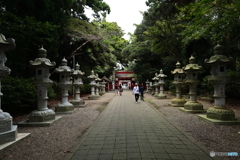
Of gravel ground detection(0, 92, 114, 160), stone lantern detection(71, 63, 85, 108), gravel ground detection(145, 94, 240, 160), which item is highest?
stone lantern detection(71, 63, 85, 108)

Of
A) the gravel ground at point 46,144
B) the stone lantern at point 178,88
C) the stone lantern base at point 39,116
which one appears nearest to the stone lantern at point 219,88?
the stone lantern at point 178,88

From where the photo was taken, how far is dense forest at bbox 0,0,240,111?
6.99 meters

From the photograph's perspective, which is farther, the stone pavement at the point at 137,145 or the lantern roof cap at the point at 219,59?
the lantern roof cap at the point at 219,59

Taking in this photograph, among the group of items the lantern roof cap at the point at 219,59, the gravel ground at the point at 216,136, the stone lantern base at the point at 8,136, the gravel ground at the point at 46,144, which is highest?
the lantern roof cap at the point at 219,59

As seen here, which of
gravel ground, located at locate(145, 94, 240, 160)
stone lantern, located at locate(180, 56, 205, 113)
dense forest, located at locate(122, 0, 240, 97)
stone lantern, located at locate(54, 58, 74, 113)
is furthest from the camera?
stone lantern, located at locate(54, 58, 74, 113)

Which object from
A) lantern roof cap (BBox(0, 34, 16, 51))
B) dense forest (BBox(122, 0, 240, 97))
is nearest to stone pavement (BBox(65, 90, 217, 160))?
lantern roof cap (BBox(0, 34, 16, 51))

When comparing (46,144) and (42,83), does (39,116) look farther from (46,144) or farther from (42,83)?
(46,144)

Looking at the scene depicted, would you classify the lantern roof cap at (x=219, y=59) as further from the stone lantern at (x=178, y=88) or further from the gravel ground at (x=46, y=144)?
the gravel ground at (x=46, y=144)

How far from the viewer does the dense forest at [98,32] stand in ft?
22.9

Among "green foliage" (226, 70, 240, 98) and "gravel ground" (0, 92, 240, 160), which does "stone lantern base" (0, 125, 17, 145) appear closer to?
"gravel ground" (0, 92, 240, 160)

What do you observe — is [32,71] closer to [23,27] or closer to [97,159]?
[23,27]

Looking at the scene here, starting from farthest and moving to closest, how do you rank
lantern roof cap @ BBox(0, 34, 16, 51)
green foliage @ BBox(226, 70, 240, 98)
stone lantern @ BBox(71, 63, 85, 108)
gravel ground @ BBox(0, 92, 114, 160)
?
stone lantern @ BBox(71, 63, 85, 108) < green foliage @ BBox(226, 70, 240, 98) < lantern roof cap @ BBox(0, 34, 16, 51) < gravel ground @ BBox(0, 92, 114, 160)

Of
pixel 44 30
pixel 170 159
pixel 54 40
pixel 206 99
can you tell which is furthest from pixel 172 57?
pixel 170 159

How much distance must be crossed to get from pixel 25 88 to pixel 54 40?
4564mm
